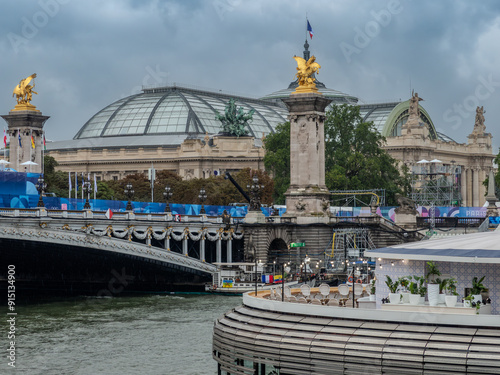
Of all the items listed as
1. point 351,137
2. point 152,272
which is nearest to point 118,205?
point 152,272

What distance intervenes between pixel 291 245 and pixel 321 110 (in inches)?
414

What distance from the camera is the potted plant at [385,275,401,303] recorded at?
29.7 metres

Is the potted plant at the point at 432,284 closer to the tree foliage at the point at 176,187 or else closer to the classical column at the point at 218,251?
the classical column at the point at 218,251

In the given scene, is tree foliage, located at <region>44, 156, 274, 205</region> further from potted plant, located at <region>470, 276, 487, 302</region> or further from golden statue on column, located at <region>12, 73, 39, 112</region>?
potted plant, located at <region>470, 276, 487, 302</region>

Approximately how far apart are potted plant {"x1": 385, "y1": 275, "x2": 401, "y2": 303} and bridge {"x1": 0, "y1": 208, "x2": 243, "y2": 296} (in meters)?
39.6

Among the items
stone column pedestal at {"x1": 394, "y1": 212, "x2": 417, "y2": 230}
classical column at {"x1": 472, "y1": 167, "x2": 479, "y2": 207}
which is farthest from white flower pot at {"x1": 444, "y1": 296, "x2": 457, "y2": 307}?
classical column at {"x1": 472, "y1": 167, "x2": 479, "y2": 207}

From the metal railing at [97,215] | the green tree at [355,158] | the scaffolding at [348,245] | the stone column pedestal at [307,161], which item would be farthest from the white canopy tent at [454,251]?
the green tree at [355,158]

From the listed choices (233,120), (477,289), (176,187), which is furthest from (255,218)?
(233,120)

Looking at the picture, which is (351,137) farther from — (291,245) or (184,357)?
(184,357)

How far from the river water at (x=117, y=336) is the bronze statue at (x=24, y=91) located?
30188 mm

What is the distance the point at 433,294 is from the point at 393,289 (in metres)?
1.68

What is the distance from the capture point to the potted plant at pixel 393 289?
29.7 metres

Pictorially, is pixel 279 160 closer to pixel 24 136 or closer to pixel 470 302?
pixel 24 136

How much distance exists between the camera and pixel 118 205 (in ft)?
275
